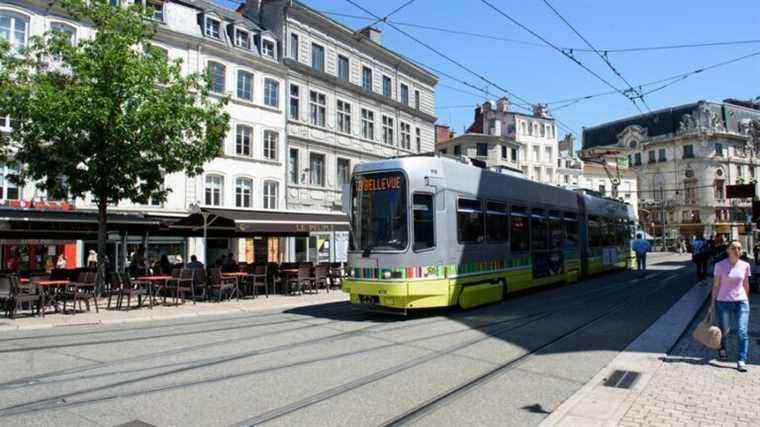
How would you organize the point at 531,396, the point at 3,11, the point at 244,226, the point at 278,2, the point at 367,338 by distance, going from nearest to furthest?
the point at 531,396 → the point at 367,338 → the point at 244,226 → the point at 3,11 → the point at 278,2

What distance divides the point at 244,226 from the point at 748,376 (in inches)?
539

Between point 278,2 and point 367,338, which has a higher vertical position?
point 278,2

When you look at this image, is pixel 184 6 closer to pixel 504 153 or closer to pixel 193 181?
pixel 193 181

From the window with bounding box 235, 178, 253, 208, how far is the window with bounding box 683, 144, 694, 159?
71.1 meters

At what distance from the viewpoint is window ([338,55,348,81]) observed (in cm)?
3325

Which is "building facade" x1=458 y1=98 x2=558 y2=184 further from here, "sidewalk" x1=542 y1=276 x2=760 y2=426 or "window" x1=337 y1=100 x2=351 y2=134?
"sidewalk" x1=542 y1=276 x2=760 y2=426

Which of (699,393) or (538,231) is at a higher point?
(538,231)

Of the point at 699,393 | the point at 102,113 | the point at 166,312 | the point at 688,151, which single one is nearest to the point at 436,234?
the point at 699,393

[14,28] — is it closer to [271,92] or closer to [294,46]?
[271,92]

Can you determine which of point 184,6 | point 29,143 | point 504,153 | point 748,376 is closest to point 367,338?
point 748,376

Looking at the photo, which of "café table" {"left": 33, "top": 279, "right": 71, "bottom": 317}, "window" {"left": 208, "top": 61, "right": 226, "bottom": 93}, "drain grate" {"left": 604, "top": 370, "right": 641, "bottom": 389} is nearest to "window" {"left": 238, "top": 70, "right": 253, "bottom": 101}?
"window" {"left": 208, "top": 61, "right": 226, "bottom": 93}

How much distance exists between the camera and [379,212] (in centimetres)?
1141

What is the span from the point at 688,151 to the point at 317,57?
218ft

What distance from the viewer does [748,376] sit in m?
6.64
